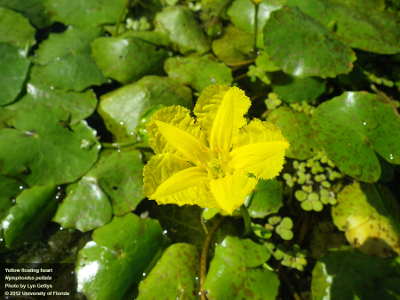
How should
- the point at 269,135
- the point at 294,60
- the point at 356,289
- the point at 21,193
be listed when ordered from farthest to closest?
1. the point at 294,60
2. the point at 21,193
3. the point at 356,289
4. the point at 269,135

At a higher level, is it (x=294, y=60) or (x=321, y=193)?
(x=294, y=60)

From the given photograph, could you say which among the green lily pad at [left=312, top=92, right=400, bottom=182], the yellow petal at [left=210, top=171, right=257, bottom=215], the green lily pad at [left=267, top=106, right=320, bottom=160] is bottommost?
the green lily pad at [left=267, top=106, right=320, bottom=160]

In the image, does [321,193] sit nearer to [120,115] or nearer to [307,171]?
[307,171]

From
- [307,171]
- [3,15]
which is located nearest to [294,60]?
[307,171]

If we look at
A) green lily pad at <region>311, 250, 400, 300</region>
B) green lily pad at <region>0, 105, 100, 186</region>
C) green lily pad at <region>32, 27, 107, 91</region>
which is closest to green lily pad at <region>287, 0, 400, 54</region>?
green lily pad at <region>311, 250, 400, 300</region>

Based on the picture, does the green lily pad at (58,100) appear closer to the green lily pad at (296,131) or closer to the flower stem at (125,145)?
the flower stem at (125,145)

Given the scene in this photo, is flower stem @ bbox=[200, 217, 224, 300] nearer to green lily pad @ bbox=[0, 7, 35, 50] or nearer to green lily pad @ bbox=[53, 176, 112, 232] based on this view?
green lily pad @ bbox=[53, 176, 112, 232]

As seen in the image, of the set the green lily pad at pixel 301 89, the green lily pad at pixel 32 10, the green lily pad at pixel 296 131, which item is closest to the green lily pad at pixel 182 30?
the green lily pad at pixel 301 89
